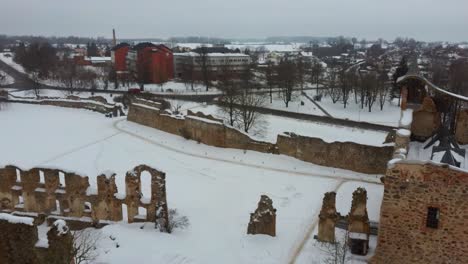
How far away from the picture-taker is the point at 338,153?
79.9ft

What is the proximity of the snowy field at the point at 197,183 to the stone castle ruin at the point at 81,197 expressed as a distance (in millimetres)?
639

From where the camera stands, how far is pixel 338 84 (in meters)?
55.2

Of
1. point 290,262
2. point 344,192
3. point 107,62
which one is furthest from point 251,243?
point 107,62

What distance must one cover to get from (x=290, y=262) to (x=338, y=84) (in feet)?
142

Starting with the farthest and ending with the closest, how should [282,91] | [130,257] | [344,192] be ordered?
[282,91] < [344,192] < [130,257]

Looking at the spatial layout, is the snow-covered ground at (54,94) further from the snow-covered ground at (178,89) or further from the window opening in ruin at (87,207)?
the window opening in ruin at (87,207)

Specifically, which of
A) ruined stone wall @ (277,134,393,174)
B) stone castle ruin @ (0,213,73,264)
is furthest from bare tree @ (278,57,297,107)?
stone castle ruin @ (0,213,73,264)

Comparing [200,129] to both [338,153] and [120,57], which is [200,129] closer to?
[338,153]

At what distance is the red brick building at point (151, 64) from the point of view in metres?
67.6

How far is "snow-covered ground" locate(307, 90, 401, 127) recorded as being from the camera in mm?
43866

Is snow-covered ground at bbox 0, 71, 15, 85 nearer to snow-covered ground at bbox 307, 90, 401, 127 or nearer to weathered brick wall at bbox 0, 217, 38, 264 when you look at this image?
snow-covered ground at bbox 307, 90, 401, 127

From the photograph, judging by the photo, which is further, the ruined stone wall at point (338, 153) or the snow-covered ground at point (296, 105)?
the snow-covered ground at point (296, 105)

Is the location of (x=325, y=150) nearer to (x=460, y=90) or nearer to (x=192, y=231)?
(x=192, y=231)

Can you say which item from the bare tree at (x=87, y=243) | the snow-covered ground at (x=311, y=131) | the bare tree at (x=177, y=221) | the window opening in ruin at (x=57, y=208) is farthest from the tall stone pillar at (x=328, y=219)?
the snow-covered ground at (x=311, y=131)
